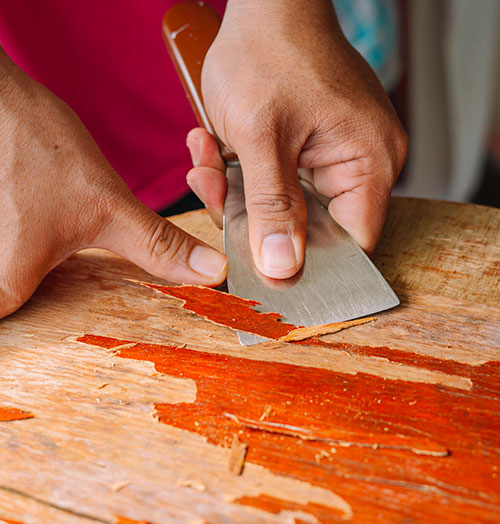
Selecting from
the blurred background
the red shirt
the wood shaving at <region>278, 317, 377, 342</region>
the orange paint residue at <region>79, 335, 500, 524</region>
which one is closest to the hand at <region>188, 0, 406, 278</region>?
the wood shaving at <region>278, 317, 377, 342</region>

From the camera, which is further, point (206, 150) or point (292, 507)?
point (206, 150)

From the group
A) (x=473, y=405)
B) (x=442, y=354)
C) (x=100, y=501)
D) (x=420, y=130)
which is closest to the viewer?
(x=100, y=501)

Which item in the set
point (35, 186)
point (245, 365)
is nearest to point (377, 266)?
point (245, 365)

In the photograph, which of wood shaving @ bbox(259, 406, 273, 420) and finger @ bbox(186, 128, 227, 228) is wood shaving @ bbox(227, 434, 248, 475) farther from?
finger @ bbox(186, 128, 227, 228)

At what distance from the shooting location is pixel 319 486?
77 cm

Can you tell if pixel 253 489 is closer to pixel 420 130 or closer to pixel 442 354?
pixel 442 354

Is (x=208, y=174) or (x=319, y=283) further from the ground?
(x=208, y=174)

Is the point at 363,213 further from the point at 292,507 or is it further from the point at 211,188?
the point at 292,507

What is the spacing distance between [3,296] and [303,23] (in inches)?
35.2


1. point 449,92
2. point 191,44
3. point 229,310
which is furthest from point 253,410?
point 449,92

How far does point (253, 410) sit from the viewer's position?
896 millimetres

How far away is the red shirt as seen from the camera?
5.09 ft

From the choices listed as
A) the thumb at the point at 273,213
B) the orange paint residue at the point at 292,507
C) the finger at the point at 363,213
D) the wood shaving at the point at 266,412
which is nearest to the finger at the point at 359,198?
the finger at the point at 363,213

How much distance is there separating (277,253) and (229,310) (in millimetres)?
147
